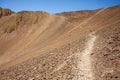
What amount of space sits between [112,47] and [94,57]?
2.00 m

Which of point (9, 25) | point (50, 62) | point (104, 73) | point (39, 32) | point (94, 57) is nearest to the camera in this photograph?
point (104, 73)

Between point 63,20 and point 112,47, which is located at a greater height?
point 63,20

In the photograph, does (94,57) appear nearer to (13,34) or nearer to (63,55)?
(63,55)

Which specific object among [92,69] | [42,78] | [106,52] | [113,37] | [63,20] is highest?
[63,20]

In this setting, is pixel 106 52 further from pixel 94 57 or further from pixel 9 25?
pixel 9 25

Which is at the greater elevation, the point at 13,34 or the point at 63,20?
the point at 63,20

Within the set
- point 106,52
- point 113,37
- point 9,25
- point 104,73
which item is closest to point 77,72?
point 104,73

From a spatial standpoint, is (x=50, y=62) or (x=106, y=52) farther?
(x=50, y=62)

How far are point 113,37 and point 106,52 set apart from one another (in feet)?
11.1

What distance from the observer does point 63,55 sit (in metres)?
17.4

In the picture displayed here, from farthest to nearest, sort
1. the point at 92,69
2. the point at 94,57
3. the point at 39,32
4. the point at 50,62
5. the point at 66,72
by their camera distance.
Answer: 1. the point at 39,32
2. the point at 50,62
3. the point at 94,57
4. the point at 66,72
5. the point at 92,69

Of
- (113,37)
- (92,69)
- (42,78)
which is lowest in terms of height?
(42,78)

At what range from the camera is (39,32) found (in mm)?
43719

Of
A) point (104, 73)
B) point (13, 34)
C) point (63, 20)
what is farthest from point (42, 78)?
point (13, 34)
